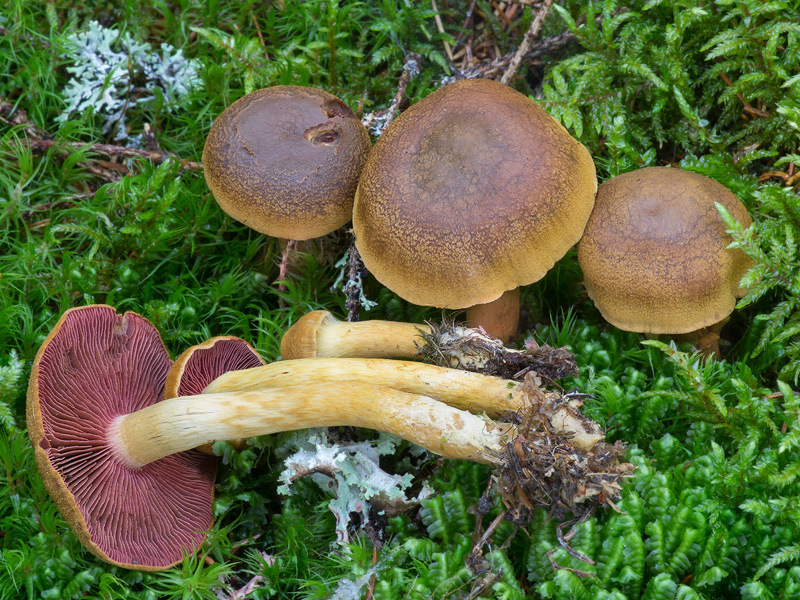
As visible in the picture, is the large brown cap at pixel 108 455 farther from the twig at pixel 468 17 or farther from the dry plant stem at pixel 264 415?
the twig at pixel 468 17

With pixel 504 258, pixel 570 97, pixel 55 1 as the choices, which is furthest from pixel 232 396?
pixel 55 1

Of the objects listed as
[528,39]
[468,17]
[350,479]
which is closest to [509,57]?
[528,39]

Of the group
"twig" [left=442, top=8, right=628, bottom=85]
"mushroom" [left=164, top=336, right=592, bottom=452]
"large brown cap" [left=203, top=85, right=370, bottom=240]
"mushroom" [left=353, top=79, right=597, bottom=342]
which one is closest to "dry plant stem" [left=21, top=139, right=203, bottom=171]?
"large brown cap" [left=203, top=85, right=370, bottom=240]

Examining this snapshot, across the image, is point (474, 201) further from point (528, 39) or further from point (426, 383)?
point (528, 39)

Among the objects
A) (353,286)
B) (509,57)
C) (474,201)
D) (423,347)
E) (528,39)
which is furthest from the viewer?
(509,57)

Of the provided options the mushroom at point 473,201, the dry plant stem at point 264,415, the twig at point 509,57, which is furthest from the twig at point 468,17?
the dry plant stem at point 264,415

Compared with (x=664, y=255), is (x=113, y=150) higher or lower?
lower

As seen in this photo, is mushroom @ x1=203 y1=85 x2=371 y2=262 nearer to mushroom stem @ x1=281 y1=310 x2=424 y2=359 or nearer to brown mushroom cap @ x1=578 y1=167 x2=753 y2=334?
mushroom stem @ x1=281 y1=310 x2=424 y2=359

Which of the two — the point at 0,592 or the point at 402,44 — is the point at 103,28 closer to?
the point at 402,44

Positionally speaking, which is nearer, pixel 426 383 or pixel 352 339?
pixel 426 383
